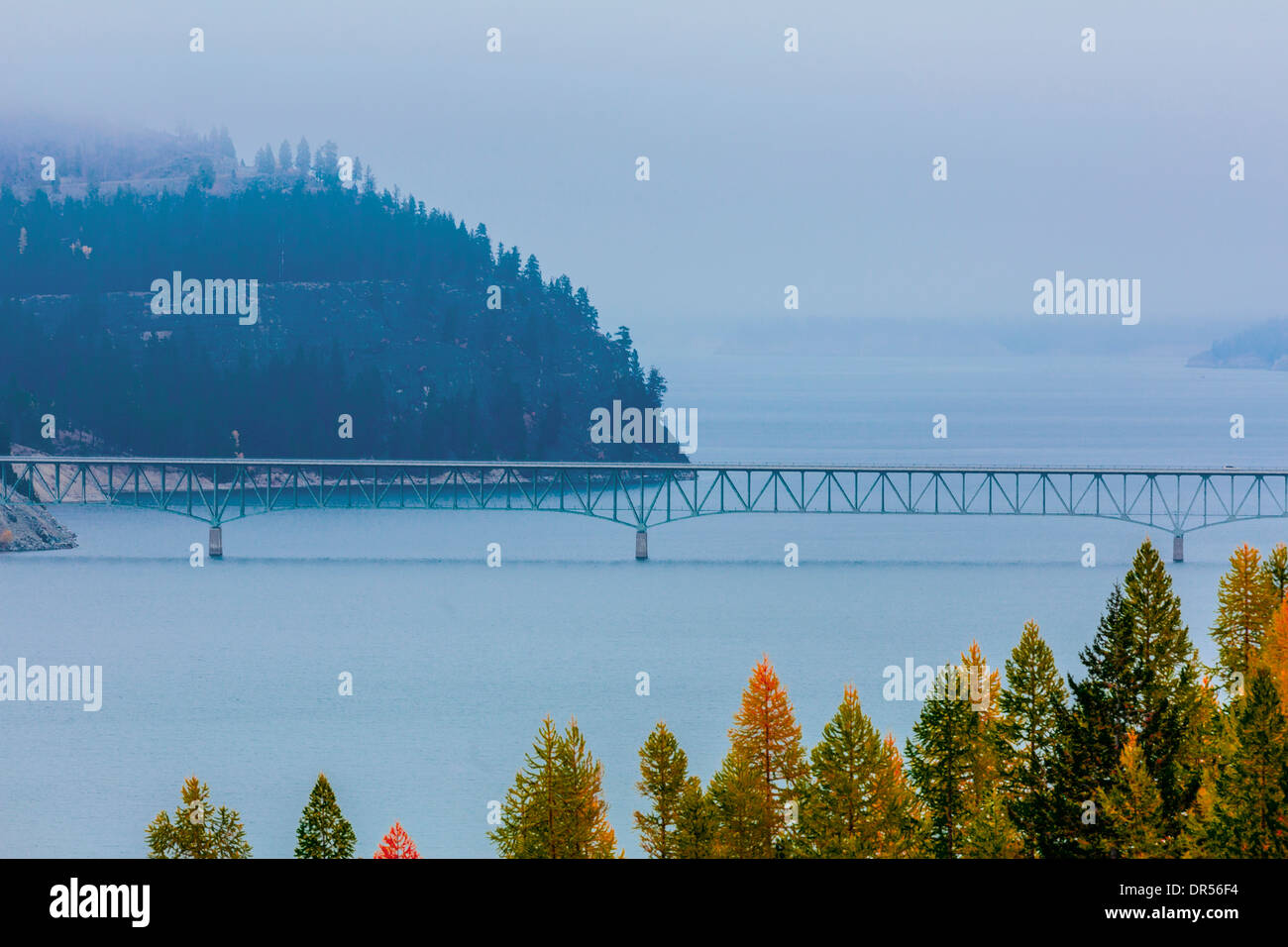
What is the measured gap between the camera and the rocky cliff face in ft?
373

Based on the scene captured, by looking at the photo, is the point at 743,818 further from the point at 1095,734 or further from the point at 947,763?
the point at 1095,734

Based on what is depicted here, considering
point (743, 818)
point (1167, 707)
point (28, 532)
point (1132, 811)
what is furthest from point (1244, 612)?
point (28, 532)

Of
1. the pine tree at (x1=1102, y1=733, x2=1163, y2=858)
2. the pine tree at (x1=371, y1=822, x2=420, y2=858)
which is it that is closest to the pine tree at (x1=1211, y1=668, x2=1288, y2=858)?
the pine tree at (x1=1102, y1=733, x2=1163, y2=858)

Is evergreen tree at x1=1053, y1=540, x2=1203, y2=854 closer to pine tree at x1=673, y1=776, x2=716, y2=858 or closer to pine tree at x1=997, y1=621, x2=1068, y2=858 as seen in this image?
pine tree at x1=997, y1=621, x2=1068, y2=858

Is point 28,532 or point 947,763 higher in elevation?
point 28,532

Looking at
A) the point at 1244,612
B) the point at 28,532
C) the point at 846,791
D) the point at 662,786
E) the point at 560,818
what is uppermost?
the point at 28,532

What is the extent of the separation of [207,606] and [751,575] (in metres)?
32.5

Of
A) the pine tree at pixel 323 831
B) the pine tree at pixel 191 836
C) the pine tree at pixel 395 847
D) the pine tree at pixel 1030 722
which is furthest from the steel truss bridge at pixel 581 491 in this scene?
the pine tree at pixel 323 831

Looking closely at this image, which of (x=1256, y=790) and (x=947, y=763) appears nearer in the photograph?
(x=1256, y=790)

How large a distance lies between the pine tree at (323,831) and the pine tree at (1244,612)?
61.8ft

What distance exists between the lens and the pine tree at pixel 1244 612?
35406 mm

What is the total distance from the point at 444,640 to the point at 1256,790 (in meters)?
58.1

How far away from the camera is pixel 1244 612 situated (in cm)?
3578
